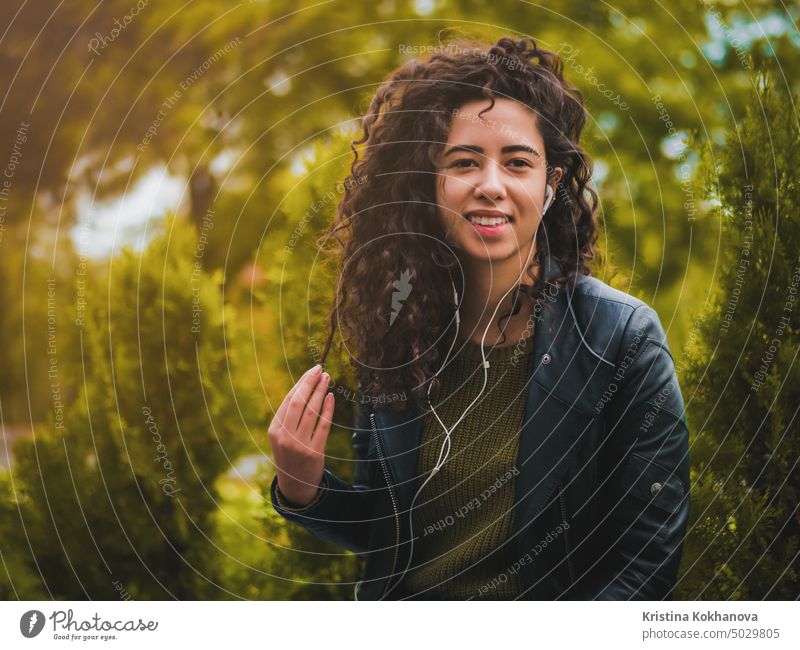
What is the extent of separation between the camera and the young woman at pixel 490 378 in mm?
2307

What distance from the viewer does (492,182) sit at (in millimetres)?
2430

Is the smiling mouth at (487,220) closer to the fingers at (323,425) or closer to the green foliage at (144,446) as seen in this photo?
the fingers at (323,425)

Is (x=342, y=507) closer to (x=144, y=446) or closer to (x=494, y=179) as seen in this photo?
(x=144, y=446)

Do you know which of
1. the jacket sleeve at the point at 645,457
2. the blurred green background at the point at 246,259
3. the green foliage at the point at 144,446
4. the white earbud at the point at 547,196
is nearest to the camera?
the jacket sleeve at the point at 645,457

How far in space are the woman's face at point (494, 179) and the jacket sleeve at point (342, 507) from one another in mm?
680

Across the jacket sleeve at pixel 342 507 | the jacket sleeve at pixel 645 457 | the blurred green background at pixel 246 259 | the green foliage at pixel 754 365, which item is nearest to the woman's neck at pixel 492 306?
the jacket sleeve at pixel 645 457

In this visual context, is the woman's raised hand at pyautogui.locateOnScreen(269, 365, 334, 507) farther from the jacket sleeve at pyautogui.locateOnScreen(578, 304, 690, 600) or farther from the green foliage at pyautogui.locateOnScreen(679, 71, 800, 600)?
the green foliage at pyautogui.locateOnScreen(679, 71, 800, 600)

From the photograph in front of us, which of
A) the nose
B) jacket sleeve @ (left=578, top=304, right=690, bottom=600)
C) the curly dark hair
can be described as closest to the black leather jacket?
jacket sleeve @ (left=578, top=304, right=690, bottom=600)

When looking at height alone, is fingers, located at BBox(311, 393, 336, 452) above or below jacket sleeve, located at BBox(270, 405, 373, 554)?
above

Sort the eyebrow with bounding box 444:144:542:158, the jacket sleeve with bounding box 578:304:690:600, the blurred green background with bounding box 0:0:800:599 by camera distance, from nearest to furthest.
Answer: the jacket sleeve with bounding box 578:304:690:600, the eyebrow with bounding box 444:144:542:158, the blurred green background with bounding box 0:0:800:599

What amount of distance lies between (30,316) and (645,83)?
2994 mm

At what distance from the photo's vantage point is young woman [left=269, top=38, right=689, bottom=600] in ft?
7.57

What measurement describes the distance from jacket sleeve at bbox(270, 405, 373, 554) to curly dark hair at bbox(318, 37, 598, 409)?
0.20 meters

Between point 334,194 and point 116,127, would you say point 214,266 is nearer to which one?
point 116,127
